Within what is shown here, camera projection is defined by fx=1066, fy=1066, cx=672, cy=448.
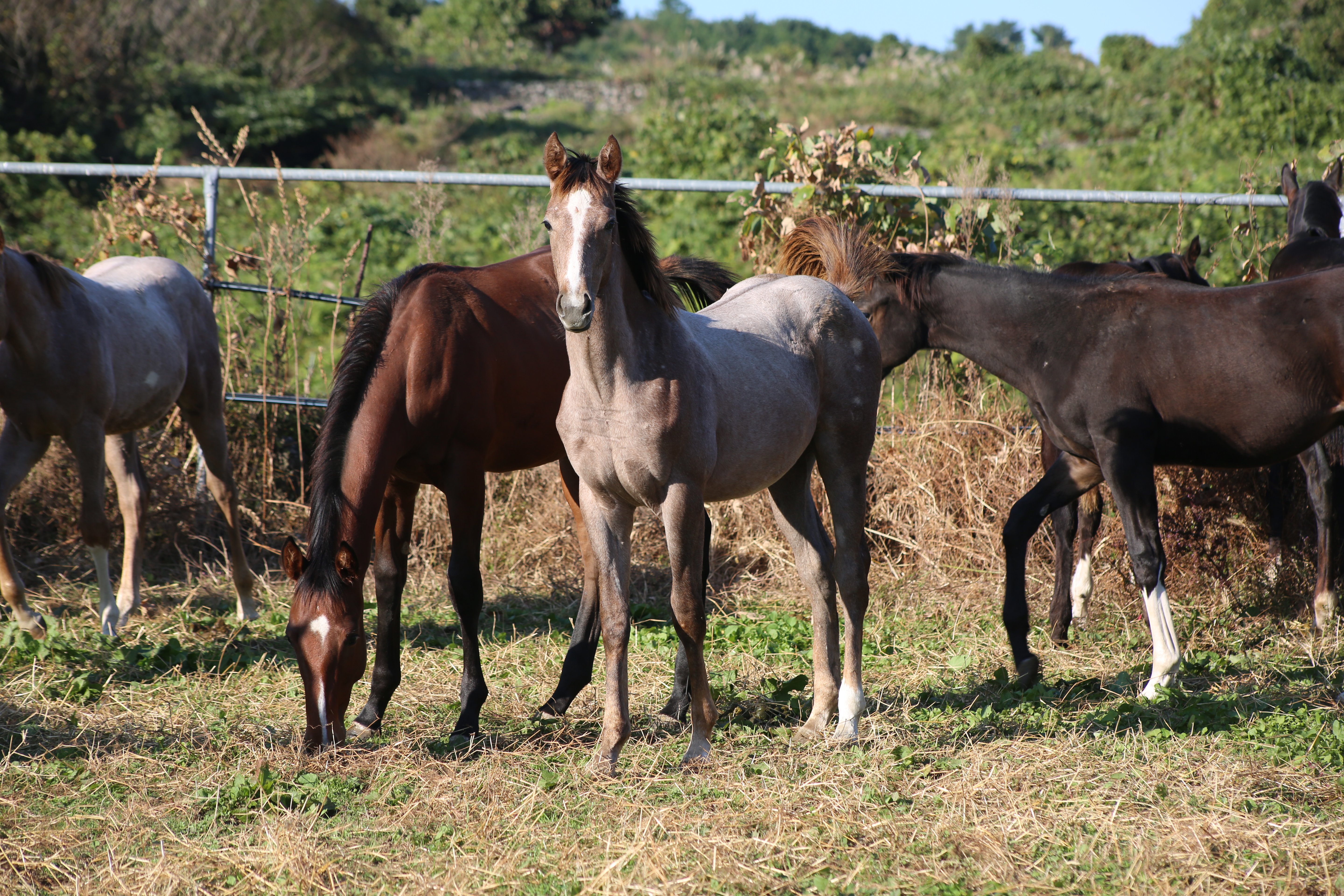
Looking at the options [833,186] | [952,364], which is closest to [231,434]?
[833,186]

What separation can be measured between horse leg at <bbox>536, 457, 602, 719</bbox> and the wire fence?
7.56 feet

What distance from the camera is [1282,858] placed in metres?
2.82

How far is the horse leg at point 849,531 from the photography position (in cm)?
389

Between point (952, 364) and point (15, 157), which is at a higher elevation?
point (15, 157)

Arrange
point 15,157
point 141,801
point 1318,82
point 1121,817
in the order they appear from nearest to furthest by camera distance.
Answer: point 1121,817, point 141,801, point 15,157, point 1318,82

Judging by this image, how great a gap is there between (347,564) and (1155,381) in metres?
3.25

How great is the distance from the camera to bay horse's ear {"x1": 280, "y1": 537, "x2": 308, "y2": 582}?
3508mm

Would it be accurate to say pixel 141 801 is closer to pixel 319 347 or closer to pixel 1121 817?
pixel 1121 817

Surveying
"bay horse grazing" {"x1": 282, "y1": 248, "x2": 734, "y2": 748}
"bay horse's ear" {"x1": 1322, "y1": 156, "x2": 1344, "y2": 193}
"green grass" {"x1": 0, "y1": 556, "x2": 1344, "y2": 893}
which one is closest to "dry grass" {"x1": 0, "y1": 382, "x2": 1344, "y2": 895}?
"green grass" {"x1": 0, "y1": 556, "x2": 1344, "y2": 893}

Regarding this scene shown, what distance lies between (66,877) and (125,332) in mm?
3221

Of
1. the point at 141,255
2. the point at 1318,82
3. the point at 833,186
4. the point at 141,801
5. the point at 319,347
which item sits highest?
the point at 1318,82

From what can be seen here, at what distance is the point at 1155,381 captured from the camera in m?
4.39

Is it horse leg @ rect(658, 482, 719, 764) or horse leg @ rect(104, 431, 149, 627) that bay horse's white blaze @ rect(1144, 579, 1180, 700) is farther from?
horse leg @ rect(104, 431, 149, 627)

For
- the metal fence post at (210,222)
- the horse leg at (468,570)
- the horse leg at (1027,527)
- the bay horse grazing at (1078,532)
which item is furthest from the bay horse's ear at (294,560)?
the metal fence post at (210,222)
